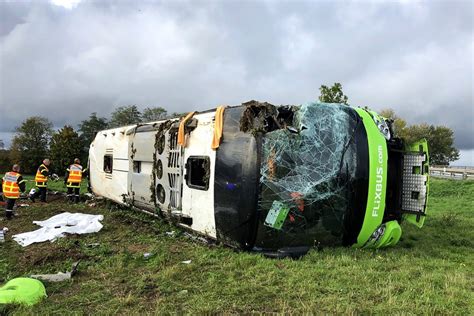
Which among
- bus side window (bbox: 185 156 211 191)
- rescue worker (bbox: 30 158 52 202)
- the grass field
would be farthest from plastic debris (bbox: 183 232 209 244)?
rescue worker (bbox: 30 158 52 202)

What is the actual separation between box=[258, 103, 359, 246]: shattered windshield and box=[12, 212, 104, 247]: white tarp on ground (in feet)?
12.3

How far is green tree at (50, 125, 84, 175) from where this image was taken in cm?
4550

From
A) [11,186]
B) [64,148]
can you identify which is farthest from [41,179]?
[64,148]

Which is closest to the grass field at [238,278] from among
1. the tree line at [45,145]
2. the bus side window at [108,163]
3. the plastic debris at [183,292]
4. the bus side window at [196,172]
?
the plastic debris at [183,292]

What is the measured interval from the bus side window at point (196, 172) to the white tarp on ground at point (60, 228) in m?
2.36

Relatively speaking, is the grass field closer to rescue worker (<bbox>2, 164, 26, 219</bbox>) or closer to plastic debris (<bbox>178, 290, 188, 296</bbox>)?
plastic debris (<bbox>178, 290, 188, 296</bbox>)

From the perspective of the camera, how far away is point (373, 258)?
5.00 meters

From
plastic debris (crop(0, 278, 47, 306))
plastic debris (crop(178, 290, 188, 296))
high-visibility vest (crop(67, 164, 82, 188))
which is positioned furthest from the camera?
high-visibility vest (crop(67, 164, 82, 188))

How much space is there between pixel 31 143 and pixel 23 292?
53623mm

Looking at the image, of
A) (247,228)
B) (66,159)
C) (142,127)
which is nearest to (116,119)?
(66,159)

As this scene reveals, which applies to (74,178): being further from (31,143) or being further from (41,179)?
(31,143)

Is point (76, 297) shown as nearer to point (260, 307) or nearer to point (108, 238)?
point (260, 307)

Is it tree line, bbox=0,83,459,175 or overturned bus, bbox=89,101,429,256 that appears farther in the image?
tree line, bbox=0,83,459,175

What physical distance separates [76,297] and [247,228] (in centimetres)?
213
